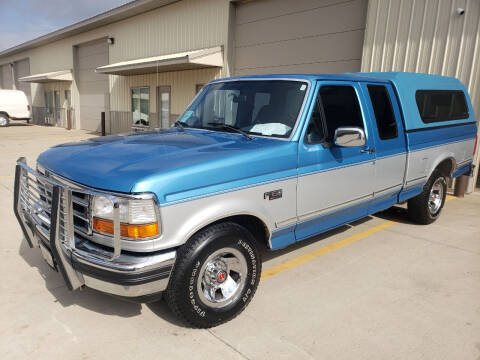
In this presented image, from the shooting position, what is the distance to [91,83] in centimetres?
2286

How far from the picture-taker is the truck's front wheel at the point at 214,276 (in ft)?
8.91

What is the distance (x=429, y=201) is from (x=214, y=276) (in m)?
4.13

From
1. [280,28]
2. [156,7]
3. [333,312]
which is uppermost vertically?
[156,7]

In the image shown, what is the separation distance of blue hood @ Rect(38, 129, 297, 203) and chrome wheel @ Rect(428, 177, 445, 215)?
341 centimetres

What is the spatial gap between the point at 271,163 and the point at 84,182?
4.91 ft

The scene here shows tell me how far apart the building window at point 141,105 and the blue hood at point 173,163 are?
1518cm

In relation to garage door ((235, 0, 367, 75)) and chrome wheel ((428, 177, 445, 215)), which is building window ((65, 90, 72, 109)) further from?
chrome wheel ((428, 177, 445, 215))

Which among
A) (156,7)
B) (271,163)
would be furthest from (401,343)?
(156,7)

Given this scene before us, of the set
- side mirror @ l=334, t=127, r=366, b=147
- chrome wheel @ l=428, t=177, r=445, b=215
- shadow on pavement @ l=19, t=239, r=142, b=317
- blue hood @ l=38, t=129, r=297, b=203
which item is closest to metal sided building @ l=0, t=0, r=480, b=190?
chrome wheel @ l=428, t=177, r=445, b=215

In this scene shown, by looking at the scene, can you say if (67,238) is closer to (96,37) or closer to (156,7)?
(156,7)

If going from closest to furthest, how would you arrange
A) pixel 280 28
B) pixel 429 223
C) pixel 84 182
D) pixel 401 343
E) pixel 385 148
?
1. pixel 84 182
2. pixel 401 343
3. pixel 385 148
4. pixel 429 223
5. pixel 280 28

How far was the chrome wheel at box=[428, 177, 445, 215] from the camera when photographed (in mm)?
5664

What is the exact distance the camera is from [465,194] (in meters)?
7.91

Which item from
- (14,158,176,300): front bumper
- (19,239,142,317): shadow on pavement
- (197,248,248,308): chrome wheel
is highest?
(14,158,176,300): front bumper
